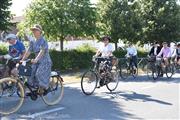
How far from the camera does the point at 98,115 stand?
973cm

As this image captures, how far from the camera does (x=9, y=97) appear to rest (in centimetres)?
979

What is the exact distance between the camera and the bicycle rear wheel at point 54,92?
10.8 m

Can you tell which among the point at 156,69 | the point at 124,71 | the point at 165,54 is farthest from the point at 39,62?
the point at 165,54

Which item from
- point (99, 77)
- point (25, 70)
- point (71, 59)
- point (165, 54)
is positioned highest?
point (165, 54)

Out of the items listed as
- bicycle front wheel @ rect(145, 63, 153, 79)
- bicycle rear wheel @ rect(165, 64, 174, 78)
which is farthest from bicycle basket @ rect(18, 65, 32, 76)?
bicycle rear wheel @ rect(165, 64, 174, 78)

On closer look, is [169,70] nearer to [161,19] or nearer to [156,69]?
[156,69]

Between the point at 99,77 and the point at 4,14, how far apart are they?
314 inches

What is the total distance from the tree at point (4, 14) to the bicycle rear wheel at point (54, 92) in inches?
365

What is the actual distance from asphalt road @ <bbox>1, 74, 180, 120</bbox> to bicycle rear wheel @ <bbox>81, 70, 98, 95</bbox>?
0.63 ft

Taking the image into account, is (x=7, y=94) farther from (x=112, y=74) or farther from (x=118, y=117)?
(x=112, y=74)

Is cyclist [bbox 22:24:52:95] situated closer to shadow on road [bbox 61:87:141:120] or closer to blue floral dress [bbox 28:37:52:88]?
blue floral dress [bbox 28:37:52:88]

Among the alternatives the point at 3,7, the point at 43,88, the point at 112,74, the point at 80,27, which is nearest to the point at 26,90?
the point at 43,88

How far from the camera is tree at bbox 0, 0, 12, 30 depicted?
64.2 feet

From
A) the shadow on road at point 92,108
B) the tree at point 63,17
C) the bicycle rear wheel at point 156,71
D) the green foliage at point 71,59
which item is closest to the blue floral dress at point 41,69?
the shadow on road at point 92,108
